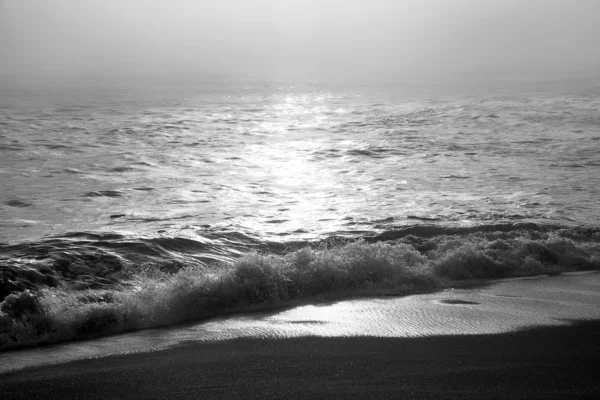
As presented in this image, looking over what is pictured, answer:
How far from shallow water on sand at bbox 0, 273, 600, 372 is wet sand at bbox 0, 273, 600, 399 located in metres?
0.02

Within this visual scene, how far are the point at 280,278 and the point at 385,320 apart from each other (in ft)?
4.33

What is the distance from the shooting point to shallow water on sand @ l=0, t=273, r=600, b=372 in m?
4.84

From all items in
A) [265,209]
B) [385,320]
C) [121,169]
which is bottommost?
[265,209]

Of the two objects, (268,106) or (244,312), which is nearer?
(244,312)

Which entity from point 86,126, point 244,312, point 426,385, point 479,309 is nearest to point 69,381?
point 244,312

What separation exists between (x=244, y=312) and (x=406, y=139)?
11312 millimetres

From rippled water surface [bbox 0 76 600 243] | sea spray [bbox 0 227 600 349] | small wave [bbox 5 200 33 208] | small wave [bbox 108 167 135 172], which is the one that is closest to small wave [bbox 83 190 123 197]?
rippled water surface [bbox 0 76 600 243]

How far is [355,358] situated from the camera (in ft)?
14.9

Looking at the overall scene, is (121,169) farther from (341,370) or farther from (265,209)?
(341,370)

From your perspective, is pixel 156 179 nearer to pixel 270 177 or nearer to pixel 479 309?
pixel 270 177

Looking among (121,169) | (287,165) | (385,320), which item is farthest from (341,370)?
(287,165)

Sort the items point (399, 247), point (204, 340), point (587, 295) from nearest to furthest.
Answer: point (204, 340) → point (587, 295) → point (399, 247)

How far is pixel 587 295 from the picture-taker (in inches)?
242

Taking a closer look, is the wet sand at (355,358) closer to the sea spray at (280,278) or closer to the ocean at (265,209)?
the sea spray at (280,278)
